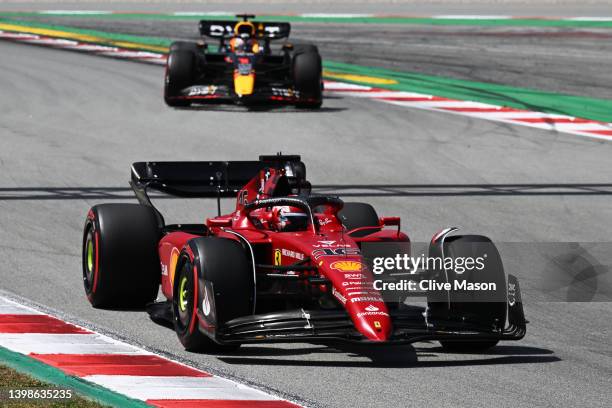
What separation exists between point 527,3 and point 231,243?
3499cm

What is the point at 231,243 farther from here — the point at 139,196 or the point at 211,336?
the point at 139,196

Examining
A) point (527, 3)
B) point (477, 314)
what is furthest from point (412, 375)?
point (527, 3)

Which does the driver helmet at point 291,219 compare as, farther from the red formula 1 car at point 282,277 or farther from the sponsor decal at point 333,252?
the sponsor decal at point 333,252

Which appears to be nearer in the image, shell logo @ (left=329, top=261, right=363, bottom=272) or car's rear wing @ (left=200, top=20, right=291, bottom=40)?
shell logo @ (left=329, top=261, right=363, bottom=272)

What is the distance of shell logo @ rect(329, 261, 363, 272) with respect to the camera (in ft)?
28.7

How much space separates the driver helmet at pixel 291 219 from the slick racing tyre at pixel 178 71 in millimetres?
13093

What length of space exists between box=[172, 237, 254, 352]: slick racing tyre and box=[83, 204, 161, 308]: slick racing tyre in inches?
51.6

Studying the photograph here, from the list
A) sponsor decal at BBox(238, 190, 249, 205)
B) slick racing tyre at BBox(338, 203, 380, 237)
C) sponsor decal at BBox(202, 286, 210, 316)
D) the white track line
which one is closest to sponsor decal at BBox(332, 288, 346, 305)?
sponsor decal at BBox(202, 286, 210, 316)

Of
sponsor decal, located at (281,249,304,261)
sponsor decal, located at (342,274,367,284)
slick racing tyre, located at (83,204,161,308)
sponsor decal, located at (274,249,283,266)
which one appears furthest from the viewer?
slick racing tyre, located at (83,204,161,308)

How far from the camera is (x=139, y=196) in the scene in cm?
1130

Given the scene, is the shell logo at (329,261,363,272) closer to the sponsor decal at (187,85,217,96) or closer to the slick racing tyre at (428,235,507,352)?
the slick racing tyre at (428,235,507,352)

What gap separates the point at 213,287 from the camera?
8.70m

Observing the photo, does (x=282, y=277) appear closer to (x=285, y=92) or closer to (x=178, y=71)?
(x=285, y=92)

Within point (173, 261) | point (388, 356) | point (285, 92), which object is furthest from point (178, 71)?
point (388, 356)
